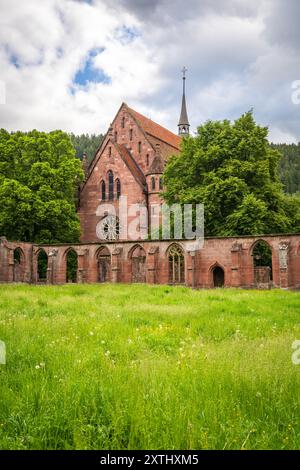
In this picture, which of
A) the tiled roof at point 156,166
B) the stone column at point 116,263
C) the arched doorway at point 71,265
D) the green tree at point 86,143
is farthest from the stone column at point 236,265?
the green tree at point 86,143

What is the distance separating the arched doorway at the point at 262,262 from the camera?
3011 centimetres

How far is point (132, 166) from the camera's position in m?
45.0

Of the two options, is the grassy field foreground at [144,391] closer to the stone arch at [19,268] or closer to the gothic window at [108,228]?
the stone arch at [19,268]

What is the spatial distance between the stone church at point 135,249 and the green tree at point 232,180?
2343 millimetres

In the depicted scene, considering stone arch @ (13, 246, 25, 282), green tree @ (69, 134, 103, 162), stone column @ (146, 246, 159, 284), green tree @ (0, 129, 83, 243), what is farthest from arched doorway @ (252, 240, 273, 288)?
green tree @ (69, 134, 103, 162)

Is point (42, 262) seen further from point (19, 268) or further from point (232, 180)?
point (232, 180)

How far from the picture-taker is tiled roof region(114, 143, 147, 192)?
4353 cm

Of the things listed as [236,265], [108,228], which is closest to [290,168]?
[108,228]

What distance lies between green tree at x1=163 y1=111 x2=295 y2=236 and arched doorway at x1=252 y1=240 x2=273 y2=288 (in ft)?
6.81

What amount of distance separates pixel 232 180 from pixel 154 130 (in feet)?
80.7

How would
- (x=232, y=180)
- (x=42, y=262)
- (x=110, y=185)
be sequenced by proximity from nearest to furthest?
(x=232, y=180), (x=42, y=262), (x=110, y=185)

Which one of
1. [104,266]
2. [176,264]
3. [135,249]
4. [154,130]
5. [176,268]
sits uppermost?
[154,130]

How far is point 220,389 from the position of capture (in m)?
4.24
